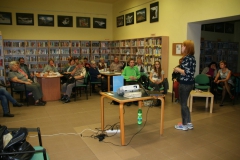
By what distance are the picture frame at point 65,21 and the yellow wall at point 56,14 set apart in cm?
16

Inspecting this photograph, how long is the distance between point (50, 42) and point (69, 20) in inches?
62.3

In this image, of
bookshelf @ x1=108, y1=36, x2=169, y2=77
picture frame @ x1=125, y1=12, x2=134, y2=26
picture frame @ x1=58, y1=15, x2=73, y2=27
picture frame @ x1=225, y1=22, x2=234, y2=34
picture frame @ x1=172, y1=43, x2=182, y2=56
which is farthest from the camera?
picture frame @ x1=225, y1=22, x2=234, y2=34

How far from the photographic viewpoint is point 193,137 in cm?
369

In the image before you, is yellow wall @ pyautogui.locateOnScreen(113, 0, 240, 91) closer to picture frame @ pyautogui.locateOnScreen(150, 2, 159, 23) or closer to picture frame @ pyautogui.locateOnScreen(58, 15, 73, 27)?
picture frame @ pyautogui.locateOnScreen(150, 2, 159, 23)

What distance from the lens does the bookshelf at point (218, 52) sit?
945 centimetres

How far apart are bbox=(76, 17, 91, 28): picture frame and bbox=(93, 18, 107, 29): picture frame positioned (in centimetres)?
35

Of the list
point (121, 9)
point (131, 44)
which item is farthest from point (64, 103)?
point (121, 9)

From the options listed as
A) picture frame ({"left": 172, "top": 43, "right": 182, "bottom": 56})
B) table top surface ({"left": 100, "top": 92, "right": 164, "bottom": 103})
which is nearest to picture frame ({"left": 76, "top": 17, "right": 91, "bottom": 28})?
picture frame ({"left": 172, "top": 43, "right": 182, "bottom": 56})

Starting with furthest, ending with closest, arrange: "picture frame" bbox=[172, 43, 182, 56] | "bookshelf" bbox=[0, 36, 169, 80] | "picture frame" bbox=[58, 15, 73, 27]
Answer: "picture frame" bbox=[58, 15, 73, 27] < "bookshelf" bbox=[0, 36, 169, 80] < "picture frame" bbox=[172, 43, 182, 56]

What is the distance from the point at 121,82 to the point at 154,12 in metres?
5.51

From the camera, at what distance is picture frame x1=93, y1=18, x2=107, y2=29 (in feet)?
36.8

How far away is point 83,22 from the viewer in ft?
35.9

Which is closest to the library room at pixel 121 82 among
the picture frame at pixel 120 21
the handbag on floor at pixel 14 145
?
the handbag on floor at pixel 14 145

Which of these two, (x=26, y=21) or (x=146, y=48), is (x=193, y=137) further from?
(x=26, y=21)
